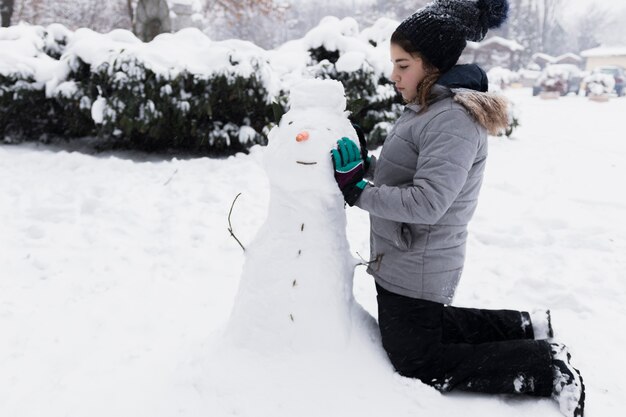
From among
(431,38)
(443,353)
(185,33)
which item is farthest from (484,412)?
(185,33)

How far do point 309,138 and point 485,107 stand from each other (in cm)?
69

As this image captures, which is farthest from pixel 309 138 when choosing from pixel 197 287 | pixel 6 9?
pixel 6 9

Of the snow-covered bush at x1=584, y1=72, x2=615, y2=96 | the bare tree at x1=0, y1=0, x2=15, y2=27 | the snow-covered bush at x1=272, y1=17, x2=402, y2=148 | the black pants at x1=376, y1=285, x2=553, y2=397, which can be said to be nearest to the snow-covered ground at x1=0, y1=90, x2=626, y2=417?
the black pants at x1=376, y1=285, x2=553, y2=397

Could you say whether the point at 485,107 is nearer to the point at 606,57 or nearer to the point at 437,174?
the point at 437,174

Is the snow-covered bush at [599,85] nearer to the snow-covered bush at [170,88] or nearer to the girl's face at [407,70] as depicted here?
the snow-covered bush at [170,88]

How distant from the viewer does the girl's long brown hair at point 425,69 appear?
1.86 meters

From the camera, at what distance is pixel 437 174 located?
1.68 meters

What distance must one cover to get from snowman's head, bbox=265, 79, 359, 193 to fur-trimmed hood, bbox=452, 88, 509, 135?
0.47m

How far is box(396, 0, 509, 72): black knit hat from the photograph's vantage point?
1790 millimetres

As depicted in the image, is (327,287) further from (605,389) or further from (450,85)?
(605,389)

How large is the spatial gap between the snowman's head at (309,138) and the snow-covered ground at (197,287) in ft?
2.37

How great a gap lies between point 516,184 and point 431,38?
4.25 metres

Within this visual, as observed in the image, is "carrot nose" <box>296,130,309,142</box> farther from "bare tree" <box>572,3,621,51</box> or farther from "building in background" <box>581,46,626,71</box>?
"bare tree" <box>572,3,621,51</box>

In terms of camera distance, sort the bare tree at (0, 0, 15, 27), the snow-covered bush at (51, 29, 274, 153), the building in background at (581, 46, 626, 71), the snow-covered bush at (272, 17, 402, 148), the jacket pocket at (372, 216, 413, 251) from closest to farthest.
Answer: the jacket pocket at (372, 216, 413, 251) < the snow-covered bush at (51, 29, 274, 153) < the snow-covered bush at (272, 17, 402, 148) < the bare tree at (0, 0, 15, 27) < the building in background at (581, 46, 626, 71)
